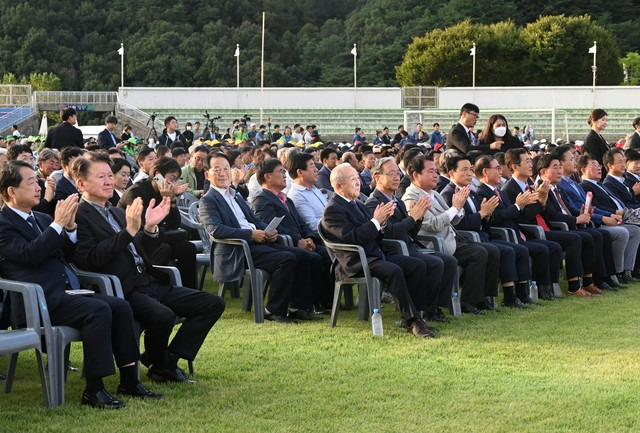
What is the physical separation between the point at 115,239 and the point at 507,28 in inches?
2278

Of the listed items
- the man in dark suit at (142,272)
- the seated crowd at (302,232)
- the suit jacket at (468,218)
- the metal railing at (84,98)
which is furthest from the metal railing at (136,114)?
the man in dark suit at (142,272)

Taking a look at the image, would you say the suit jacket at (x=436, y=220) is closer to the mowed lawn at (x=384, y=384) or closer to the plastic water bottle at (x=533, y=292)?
the mowed lawn at (x=384, y=384)

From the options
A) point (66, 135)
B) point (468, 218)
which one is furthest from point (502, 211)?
point (66, 135)

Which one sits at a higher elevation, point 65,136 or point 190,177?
point 65,136

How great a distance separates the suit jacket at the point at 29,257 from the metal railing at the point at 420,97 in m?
45.2

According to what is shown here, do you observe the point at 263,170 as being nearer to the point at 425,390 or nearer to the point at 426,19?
the point at 425,390

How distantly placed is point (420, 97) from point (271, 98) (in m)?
6.84

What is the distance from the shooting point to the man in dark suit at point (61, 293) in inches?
230

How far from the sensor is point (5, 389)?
6.21 m

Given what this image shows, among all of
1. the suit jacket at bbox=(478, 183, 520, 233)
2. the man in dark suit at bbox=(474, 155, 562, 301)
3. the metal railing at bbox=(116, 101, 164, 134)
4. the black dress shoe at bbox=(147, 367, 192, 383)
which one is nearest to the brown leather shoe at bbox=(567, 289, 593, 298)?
the man in dark suit at bbox=(474, 155, 562, 301)

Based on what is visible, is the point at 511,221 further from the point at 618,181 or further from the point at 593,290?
the point at 618,181

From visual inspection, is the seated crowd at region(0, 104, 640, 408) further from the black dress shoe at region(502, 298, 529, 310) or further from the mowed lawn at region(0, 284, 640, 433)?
the mowed lawn at region(0, 284, 640, 433)

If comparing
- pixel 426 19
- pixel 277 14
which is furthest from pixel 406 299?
pixel 277 14

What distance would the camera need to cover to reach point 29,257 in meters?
5.85
